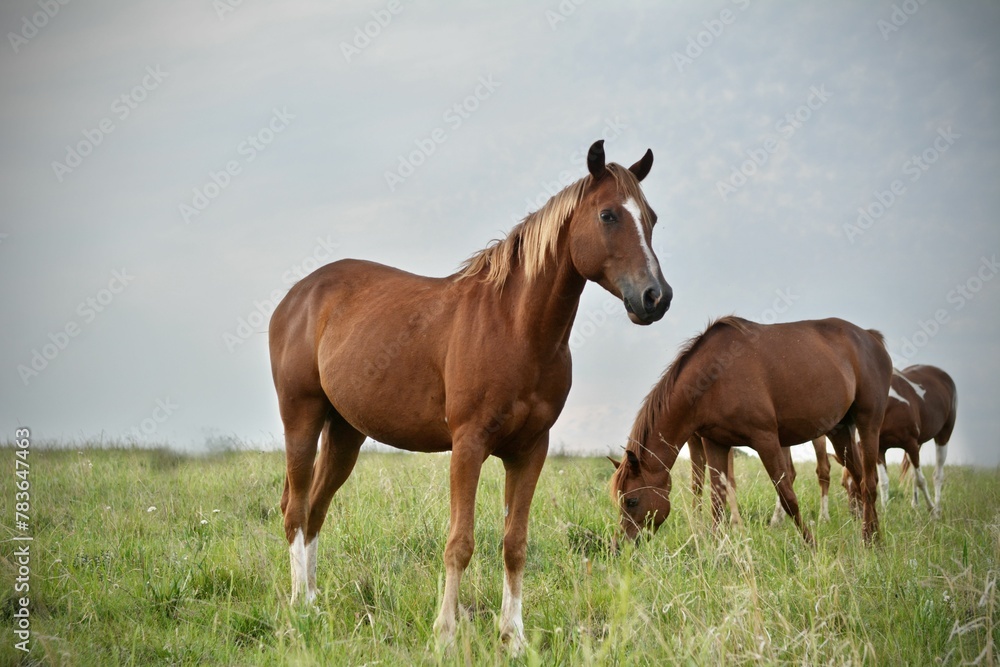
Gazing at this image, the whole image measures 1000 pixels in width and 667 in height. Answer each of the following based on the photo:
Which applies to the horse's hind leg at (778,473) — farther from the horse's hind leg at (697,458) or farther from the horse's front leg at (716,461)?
the horse's hind leg at (697,458)

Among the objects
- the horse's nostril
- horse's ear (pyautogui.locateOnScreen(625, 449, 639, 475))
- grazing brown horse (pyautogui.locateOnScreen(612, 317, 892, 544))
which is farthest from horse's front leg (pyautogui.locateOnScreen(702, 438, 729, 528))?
the horse's nostril

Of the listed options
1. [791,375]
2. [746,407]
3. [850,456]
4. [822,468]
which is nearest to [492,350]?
[746,407]

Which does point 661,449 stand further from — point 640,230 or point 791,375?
point 640,230

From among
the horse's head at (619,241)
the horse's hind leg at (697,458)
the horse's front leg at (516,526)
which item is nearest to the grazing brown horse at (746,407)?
the horse's hind leg at (697,458)

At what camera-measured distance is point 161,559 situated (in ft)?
20.2

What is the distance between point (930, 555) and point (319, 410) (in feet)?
15.0

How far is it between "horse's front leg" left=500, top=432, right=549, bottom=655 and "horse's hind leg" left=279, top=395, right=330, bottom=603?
5.40 feet

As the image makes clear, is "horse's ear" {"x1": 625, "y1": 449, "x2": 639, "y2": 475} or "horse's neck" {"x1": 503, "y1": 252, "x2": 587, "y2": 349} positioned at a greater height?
"horse's neck" {"x1": 503, "y1": 252, "x2": 587, "y2": 349}

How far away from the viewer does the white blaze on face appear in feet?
13.2

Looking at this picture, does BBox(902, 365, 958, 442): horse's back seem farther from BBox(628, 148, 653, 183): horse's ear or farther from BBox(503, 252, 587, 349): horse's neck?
BBox(503, 252, 587, 349): horse's neck

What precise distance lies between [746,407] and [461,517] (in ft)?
13.3

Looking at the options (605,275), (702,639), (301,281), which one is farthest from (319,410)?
(702,639)

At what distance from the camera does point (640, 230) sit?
4.14 meters

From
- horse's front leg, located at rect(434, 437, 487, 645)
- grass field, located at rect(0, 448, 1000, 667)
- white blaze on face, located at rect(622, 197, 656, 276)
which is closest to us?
grass field, located at rect(0, 448, 1000, 667)
